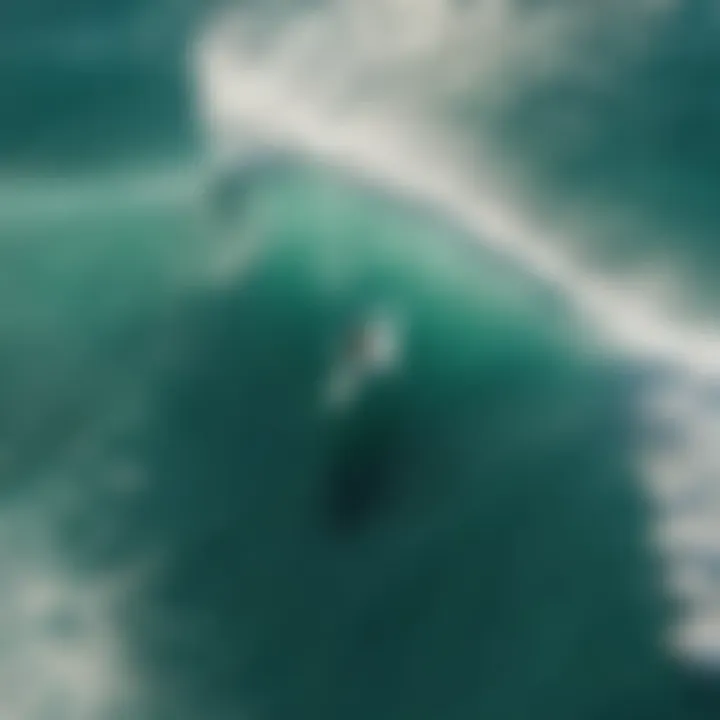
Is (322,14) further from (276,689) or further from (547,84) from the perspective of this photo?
(276,689)

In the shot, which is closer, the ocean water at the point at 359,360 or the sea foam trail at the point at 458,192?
the ocean water at the point at 359,360

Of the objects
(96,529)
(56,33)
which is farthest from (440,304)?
(56,33)

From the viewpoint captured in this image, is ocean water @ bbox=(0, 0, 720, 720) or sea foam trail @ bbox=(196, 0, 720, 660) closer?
ocean water @ bbox=(0, 0, 720, 720)

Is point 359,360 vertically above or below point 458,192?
below

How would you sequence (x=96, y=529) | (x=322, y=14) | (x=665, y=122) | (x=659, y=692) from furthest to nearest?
(x=322, y=14)
(x=665, y=122)
(x=96, y=529)
(x=659, y=692)
